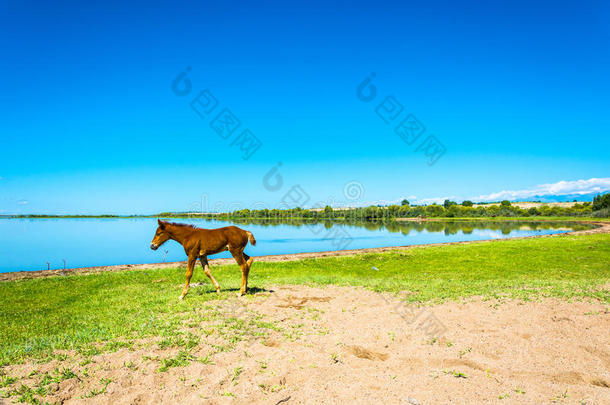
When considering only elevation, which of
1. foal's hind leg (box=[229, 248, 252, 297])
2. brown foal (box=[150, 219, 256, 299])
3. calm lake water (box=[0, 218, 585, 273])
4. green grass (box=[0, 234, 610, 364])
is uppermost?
brown foal (box=[150, 219, 256, 299])

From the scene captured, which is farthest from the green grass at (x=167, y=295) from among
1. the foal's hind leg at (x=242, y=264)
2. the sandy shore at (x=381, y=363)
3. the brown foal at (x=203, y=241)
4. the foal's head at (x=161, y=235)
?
the foal's head at (x=161, y=235)

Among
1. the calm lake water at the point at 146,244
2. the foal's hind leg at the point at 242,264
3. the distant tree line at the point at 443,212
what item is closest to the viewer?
the foal's hind leg at the point at 242,264

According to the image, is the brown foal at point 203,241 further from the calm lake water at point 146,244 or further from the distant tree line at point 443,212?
the distant tree line at point 443,212

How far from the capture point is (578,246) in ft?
87.7

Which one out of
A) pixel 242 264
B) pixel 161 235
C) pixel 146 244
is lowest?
pixel 146 244

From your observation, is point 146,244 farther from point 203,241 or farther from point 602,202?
point 602,202

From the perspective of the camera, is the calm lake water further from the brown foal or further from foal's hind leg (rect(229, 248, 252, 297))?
foal's hind leg (rect(229, 248, 252, 297))

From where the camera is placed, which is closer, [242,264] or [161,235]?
[161,235]

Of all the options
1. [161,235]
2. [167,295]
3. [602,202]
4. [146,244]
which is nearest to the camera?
[161,235]

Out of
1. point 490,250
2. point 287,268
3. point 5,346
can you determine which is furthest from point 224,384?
point 490,250

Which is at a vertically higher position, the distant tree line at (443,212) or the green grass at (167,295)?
the distant tree line at (443,212)

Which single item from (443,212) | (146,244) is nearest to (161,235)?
(146,244)

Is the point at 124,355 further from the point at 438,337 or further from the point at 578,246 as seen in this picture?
the point at 578,246

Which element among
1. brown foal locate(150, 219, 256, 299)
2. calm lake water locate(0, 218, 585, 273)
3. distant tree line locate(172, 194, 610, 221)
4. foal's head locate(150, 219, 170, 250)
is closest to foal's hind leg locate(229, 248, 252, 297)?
brown foal locate(150, 219, 256, 299)
